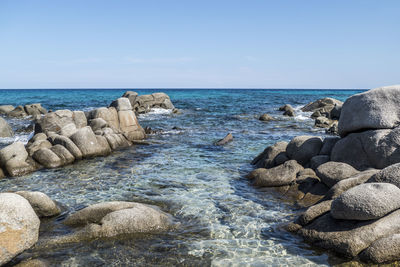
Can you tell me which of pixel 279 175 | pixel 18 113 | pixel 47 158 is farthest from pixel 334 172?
pixel 18 113

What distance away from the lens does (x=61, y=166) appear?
1594 cm

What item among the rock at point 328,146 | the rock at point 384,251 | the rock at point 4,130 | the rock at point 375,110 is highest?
the rock at point 375,110

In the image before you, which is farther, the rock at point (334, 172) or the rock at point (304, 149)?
the rock at point (304, 149)

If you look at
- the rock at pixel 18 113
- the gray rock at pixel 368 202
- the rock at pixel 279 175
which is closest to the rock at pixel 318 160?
the rock at pixel 279 175

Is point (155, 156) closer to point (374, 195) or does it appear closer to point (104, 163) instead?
point (104, 163)

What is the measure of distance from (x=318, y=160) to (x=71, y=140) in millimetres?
12767

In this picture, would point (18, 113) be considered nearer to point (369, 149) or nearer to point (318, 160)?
point (318, 160)

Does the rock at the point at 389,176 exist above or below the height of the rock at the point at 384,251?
above

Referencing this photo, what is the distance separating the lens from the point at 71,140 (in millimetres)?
17797

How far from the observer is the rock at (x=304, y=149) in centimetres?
1370

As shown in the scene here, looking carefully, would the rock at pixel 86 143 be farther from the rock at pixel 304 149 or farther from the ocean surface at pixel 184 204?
the rock at pixel 304 149

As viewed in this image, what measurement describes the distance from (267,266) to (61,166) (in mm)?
12183

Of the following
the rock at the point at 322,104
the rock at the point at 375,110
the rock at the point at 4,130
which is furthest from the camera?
the rock at the point at 322,104

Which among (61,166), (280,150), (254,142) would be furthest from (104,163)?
(254,142)
